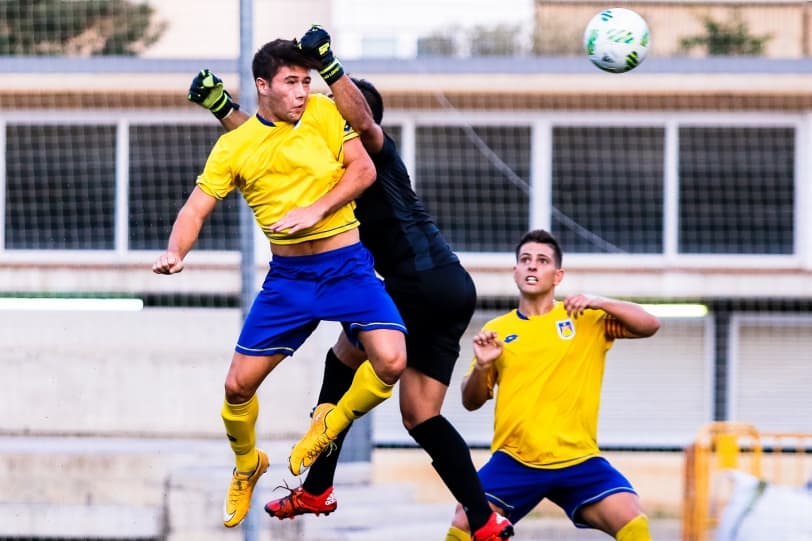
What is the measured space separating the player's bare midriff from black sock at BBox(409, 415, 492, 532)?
31.8 inches

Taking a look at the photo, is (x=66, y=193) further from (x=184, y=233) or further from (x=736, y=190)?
(x=184, y=233)

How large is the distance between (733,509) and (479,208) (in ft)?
12.7

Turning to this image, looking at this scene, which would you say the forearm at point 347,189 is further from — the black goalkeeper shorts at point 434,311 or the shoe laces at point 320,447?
the shoe laces at point 320,447

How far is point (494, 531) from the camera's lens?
594 cm

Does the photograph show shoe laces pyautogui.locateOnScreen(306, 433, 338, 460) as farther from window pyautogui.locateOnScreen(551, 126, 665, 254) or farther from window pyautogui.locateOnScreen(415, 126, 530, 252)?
window pyautogui.locateOnScreen(551, 126, 665, 254)

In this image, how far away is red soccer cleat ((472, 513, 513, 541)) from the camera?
19.5 feet

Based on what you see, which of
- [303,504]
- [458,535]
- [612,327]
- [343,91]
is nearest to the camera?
[343,91]

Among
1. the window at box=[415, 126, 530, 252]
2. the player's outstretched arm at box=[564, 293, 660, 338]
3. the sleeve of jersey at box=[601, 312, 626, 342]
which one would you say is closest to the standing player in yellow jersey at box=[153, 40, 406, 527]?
the player's outstretched arm at box=[564, 293, 660, 338]

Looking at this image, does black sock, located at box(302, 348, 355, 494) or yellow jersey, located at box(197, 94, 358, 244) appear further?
black sock, located at box(302, 348, 355, 494)

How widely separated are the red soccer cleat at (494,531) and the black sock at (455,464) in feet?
0.06

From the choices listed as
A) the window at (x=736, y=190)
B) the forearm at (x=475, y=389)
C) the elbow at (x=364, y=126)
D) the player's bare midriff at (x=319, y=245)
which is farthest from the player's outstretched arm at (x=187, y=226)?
the window at (x=736, y=190)

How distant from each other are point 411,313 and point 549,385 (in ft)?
3.26

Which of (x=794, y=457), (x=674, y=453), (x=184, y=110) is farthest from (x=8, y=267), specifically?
(x=794, y=457)

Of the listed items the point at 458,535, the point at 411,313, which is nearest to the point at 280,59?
the point at 411,313
